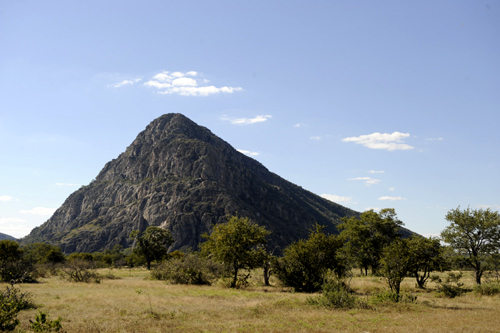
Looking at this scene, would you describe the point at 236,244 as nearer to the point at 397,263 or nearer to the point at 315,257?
the point at 315,257

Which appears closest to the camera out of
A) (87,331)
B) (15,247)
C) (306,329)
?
(87,331)

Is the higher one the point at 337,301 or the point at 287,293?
the point at 337,301

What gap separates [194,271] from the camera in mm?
43000

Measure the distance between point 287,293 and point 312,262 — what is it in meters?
4.86

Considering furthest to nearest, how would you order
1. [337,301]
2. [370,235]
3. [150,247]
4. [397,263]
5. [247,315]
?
[150,247] → [370,235] → [397,263] → [337,301] → [247,315]

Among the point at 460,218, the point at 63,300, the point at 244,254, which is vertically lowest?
the point at 63,300

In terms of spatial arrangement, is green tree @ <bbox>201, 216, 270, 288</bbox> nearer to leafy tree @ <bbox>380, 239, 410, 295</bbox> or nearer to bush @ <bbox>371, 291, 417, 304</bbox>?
leafy tree @ <bbox>380, 239, 410, 295</bbox>

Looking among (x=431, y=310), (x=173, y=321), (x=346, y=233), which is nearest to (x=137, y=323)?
(x=173, y=321)

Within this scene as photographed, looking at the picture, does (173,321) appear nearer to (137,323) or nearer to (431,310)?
(137,323)

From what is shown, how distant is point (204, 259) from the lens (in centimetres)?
4472

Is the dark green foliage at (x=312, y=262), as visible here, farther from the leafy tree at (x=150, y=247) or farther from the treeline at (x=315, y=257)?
the leafy tree at (x=150, y=247)

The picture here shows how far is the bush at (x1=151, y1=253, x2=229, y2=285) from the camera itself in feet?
141

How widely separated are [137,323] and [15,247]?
53.8 metres

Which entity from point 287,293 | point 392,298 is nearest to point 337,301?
point 392,298
